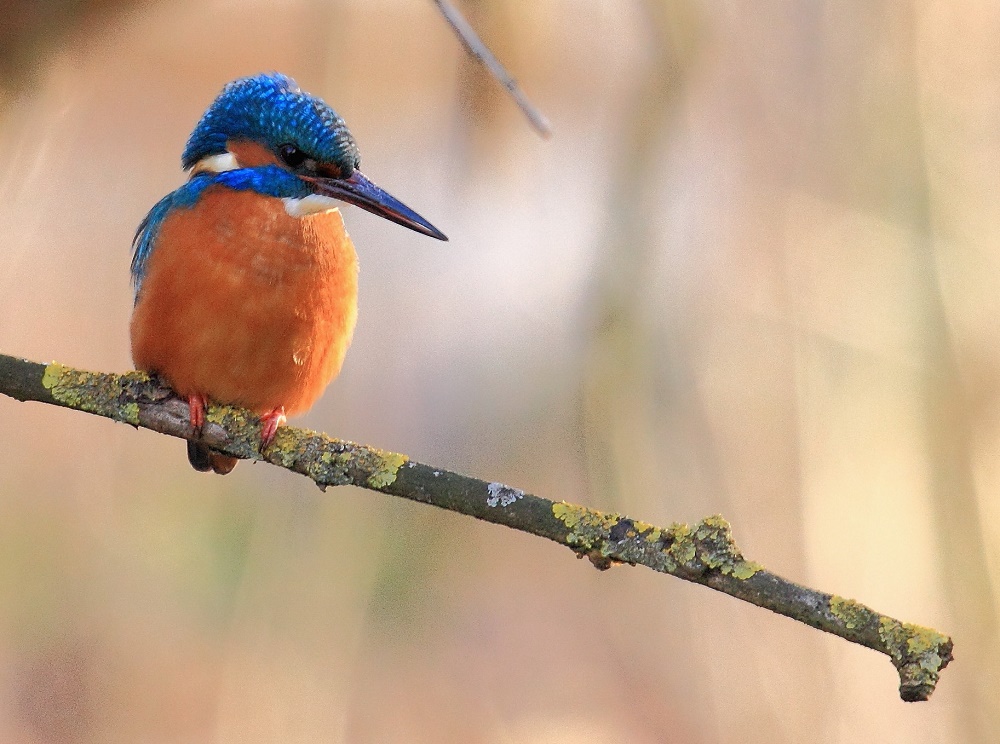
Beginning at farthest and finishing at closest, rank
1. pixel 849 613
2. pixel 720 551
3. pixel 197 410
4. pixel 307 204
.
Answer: pixel 307 204 < pixel 197 410 < pixel 720 551 < pixel 849 613

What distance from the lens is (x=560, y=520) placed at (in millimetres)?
1830

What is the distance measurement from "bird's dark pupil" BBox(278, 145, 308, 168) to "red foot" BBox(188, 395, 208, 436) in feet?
2.10

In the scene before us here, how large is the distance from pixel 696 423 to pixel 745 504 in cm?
30

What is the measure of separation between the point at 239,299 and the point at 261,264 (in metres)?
0.10

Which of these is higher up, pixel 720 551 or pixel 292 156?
pixel 292 156

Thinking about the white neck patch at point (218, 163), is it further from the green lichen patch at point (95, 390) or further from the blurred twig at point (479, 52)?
the blurred twig at point (479, 52)

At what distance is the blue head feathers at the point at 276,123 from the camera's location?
271 cm

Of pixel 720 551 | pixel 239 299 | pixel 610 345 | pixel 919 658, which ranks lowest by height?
pixel 919 658

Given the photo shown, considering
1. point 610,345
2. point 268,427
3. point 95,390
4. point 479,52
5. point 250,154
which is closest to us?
point 479,52

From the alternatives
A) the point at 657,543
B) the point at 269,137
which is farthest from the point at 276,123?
the point at 657,543

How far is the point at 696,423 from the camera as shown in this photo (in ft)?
11.0

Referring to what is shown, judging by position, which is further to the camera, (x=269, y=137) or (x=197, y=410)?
(x=269, y=137)

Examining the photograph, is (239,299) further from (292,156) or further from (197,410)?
(292,156)

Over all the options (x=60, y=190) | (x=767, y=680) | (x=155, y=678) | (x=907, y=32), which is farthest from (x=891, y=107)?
(x=155, y=678)
